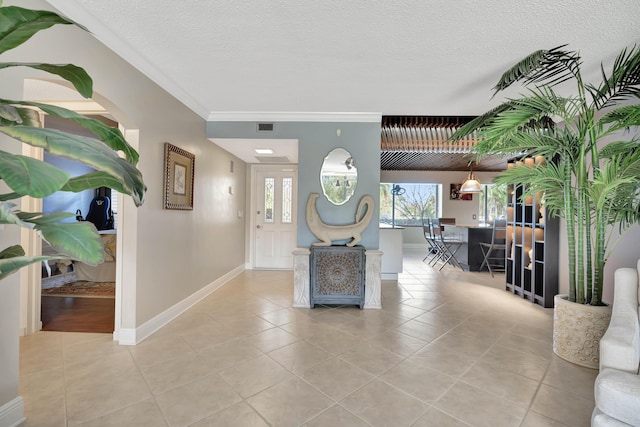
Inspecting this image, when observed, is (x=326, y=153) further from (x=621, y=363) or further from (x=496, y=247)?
(x=496, y=247)

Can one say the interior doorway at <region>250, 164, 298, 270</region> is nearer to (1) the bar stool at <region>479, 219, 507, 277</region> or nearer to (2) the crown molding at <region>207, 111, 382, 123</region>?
(2) the crown molding at <region>207, 111, 382, 123</region>

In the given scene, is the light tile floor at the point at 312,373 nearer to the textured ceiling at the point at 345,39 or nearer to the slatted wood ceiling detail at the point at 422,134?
the slatted wood ceiling detail at the point at 422,134

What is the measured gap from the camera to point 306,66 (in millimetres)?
2426

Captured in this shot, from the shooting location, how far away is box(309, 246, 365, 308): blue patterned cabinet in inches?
129

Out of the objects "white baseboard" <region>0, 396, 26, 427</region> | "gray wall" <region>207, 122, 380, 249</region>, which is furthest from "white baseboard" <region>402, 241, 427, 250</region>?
"white baseboard" <region>0, 396, 26, 427</region>

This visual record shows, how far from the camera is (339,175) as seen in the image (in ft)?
11.6

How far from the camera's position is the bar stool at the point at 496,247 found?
496 cm

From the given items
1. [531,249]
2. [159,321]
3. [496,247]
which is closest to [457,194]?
[496,247]

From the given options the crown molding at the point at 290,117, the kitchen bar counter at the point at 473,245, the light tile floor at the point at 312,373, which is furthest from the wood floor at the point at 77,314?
the kitchen bar counter at the point at 473,245

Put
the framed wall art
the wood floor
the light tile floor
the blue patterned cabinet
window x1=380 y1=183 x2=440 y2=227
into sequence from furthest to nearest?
window x1=380 y1=183 x2=440 y2=227
the framed wall art
the blue patterned cabinet
the wood floor
the light tile floor

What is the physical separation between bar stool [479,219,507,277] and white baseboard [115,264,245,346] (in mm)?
4729

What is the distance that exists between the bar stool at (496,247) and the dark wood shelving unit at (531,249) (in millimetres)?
707

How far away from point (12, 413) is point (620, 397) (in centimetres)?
293

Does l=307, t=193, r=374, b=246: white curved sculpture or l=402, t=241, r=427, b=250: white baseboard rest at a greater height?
l=307, t=193, r=374, b=246: white curved sculpture
